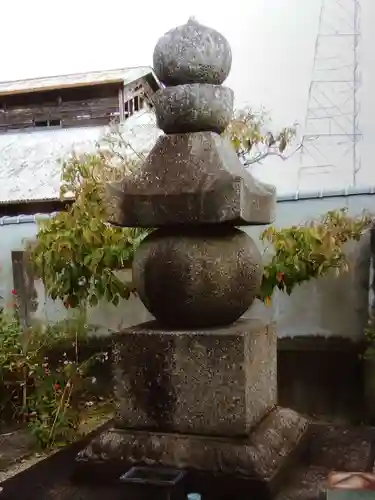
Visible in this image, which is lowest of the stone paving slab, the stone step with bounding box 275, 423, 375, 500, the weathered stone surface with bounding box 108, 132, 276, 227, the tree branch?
the stone paving slab

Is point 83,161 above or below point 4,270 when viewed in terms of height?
above

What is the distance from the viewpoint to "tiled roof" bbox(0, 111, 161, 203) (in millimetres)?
5988

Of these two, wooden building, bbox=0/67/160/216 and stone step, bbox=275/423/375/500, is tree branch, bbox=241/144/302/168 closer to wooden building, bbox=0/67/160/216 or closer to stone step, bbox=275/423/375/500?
wooden building, bbox=0/67/160/216

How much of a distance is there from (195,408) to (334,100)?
3.52 meters

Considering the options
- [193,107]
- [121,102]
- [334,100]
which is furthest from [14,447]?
[334,100]

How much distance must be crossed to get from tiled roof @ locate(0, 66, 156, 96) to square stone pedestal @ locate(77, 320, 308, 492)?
11.1ft

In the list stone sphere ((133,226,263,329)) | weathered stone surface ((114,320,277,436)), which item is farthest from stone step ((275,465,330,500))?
stone sphere ((133,226,263,329))

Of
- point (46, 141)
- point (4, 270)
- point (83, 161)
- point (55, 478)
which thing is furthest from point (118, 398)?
point (46, 141)

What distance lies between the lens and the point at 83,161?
487 cm

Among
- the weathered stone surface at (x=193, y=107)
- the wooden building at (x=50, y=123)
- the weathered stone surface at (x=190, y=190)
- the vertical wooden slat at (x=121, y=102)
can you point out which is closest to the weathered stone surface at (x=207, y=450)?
the weathered stone surface at (x=190, y=190)

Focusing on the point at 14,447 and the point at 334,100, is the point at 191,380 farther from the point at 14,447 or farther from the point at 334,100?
the point at 334,100

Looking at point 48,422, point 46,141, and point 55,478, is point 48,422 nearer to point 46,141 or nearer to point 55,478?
point 55,478

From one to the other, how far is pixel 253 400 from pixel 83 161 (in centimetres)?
276

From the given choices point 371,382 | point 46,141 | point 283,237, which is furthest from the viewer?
point 46,141
